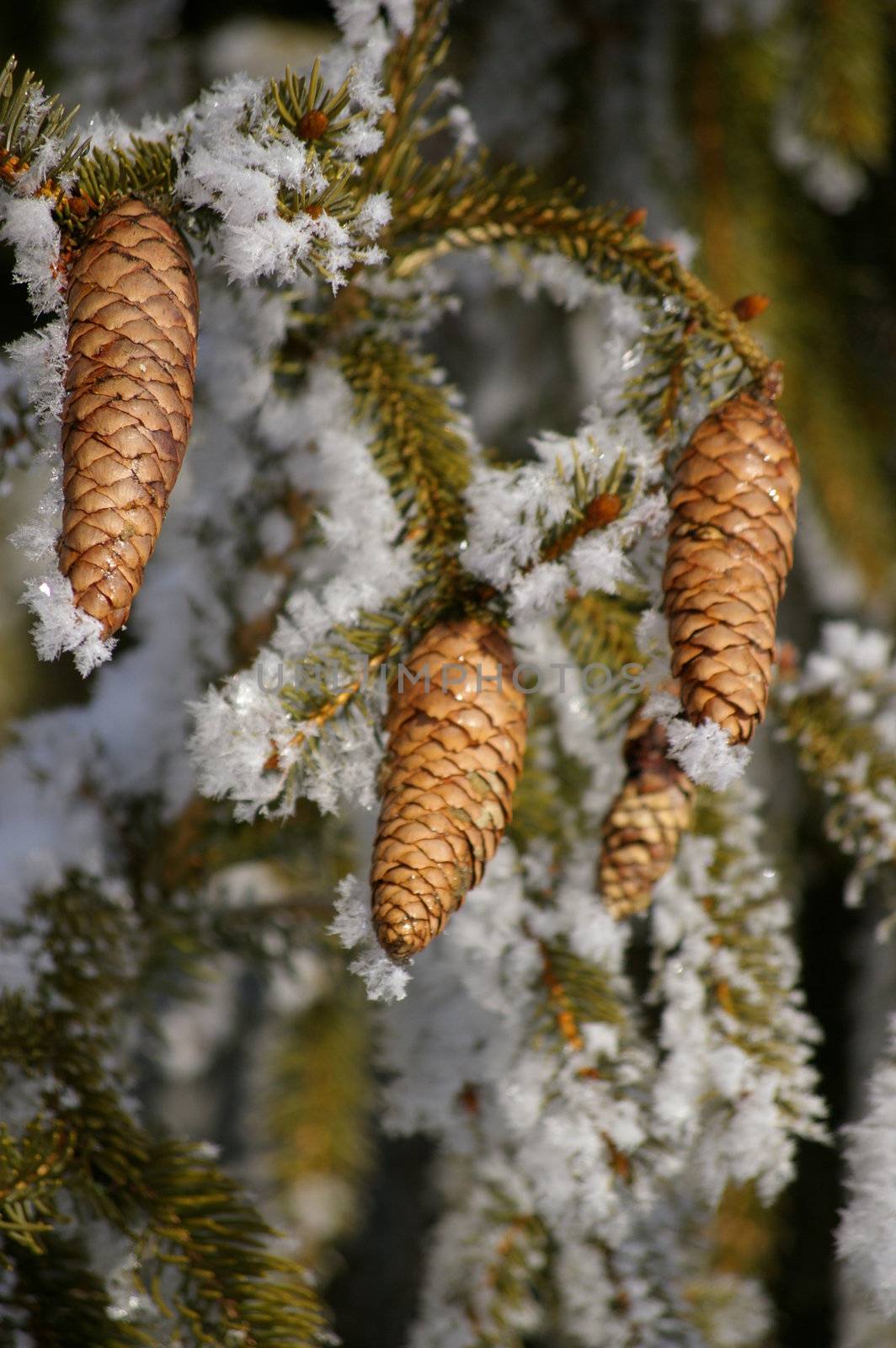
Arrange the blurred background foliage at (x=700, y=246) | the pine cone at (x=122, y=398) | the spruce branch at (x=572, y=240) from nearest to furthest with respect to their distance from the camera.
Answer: the pine cone at (x=122, y=398) < the spruce branch at (x=572, y=240) < the blurred background foliage at (x=700, y=246)

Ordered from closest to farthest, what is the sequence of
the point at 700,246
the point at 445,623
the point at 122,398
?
the point at 122,398, the point at 445,623, the point at 700,246

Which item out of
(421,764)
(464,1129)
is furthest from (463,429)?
(464,1129)

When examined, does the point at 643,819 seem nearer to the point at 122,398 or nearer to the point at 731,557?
the point at 731,557

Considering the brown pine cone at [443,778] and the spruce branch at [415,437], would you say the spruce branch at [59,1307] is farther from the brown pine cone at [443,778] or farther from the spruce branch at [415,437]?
the spruce branch at [415,437]

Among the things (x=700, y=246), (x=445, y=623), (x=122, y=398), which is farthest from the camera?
(x=700, y=246)

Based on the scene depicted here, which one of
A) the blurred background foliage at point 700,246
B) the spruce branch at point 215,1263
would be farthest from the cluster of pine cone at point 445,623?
the blurred background foliage at point 700,246

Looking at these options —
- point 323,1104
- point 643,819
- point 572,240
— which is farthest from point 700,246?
point 323,1104
